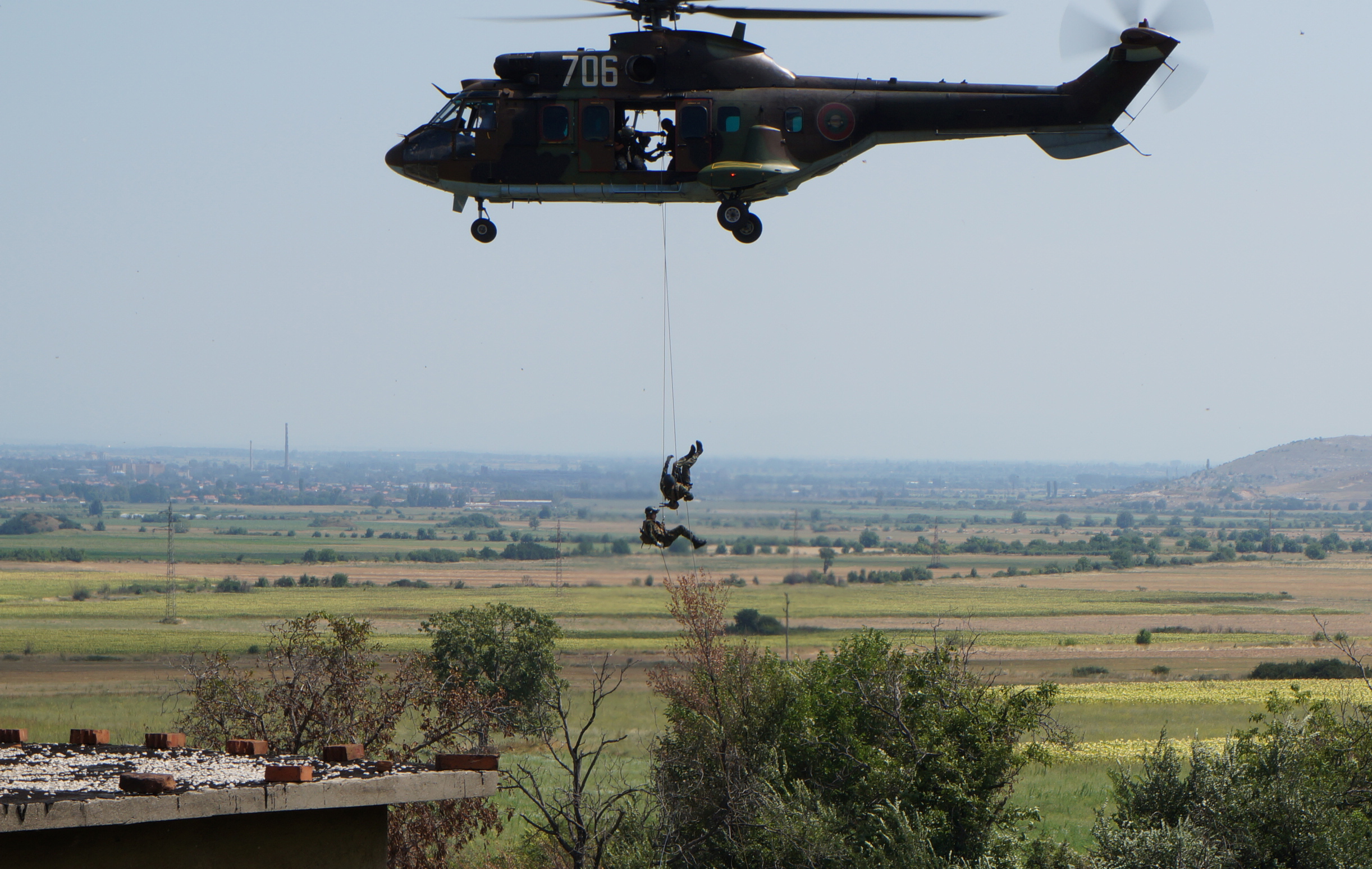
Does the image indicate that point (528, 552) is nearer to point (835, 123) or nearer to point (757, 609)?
point (757, 609)

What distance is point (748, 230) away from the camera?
52.5 ft

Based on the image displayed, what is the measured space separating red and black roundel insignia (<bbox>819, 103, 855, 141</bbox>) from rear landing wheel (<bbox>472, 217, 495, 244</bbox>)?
4.34m

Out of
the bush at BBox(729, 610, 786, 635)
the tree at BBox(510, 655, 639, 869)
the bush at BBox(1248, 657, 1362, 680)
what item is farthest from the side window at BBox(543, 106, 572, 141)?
the bush at BBox(729, 610, 786, 635)

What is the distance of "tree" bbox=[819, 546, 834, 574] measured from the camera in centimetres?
10600

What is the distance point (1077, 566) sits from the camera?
151 meters

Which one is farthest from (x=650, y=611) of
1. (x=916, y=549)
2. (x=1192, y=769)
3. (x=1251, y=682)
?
(x=1192, y=769)

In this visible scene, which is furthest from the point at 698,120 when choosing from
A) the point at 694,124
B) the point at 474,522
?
the point at 474,522

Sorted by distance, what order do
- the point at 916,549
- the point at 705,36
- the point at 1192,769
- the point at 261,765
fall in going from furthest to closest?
the point at 916,549
the point at 1192,769
the point at 705,36
the point at 261,765

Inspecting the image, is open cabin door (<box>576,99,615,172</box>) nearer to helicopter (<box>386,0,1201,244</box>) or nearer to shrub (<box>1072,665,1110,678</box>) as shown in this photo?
helicopter (<box>386,0,1201,244</box>)

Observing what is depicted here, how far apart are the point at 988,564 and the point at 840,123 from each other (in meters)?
139

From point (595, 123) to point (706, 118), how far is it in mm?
1338

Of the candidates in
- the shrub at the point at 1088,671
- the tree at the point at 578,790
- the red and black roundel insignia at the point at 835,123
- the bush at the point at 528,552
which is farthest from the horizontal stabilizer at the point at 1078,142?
the bush at the point at 528,552

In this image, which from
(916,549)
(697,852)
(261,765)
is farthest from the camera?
(916,549)

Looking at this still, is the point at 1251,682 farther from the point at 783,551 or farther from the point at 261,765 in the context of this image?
the point at 261,765
